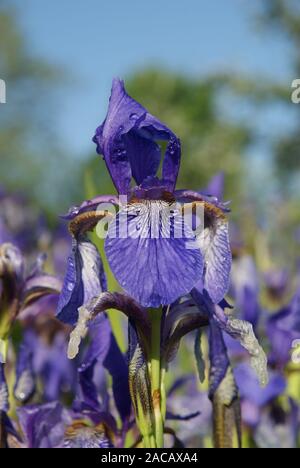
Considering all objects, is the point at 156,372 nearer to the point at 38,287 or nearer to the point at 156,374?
the point at 156,374

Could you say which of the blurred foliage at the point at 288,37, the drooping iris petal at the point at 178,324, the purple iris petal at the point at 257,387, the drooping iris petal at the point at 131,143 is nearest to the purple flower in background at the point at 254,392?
the purple iris petal at the point at 257,387

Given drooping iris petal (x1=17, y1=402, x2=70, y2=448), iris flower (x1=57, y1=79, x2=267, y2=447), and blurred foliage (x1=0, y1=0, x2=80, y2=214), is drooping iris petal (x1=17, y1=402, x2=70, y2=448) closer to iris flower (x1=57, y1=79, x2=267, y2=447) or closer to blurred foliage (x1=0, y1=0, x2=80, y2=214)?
iris flower (x1=57, y1=79, x2=267, y2=447)

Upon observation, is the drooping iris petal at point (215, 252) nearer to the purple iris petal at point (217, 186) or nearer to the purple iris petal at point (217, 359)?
the purple iris petal at point (217, 359)

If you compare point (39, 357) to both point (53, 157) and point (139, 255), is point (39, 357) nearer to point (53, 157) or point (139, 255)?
point (139, 255)

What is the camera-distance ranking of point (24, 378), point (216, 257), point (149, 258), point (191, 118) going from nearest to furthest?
point (149, 258), point (216, 257), point (24, 378), point (191, 118)

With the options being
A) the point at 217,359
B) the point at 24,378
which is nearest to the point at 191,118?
the point at 24,378

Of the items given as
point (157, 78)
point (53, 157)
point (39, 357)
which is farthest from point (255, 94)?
point (39, 357)
